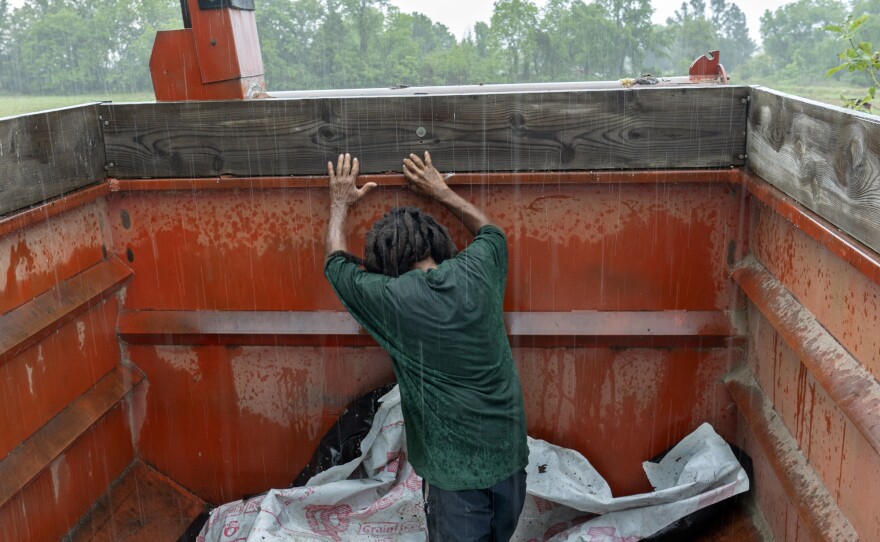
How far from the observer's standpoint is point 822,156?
2.08 meters

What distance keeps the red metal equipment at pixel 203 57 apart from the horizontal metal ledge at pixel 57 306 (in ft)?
2.52

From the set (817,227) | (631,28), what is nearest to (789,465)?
(817,227)

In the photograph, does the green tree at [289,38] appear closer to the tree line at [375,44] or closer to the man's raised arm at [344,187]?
the tree line at [375,44]

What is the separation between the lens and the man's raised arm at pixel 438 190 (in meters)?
2.76

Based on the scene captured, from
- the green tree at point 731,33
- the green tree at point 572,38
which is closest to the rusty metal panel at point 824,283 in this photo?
the green tree at point 572,38

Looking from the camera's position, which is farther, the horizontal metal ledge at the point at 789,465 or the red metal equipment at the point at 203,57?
the red metal equipment at the point at 203,57

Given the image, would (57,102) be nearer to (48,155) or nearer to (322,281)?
(48,155)

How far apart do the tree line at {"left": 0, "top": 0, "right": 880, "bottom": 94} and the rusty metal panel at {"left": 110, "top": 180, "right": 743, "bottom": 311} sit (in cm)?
2400

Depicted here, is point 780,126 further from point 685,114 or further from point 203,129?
point 203,129

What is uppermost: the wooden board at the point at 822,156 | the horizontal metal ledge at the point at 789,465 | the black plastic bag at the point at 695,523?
the wooden board at the point at 822,156

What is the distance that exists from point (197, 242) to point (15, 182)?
29.7 inches

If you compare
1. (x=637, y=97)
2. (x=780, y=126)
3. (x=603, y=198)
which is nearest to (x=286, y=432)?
(x=603, y=198)

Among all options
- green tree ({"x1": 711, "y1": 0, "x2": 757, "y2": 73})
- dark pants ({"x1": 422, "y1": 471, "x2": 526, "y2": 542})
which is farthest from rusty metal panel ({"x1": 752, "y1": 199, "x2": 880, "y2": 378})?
green tree ({"x1": 711, "y1": 0, "x2": 757, "y2": 73})

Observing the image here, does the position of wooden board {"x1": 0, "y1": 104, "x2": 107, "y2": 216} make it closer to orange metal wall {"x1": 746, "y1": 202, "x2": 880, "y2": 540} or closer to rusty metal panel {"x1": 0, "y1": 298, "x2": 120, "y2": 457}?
rusty metal panel {"x1": 0, "y1": 298, "x2": 120, "y2": 457}
